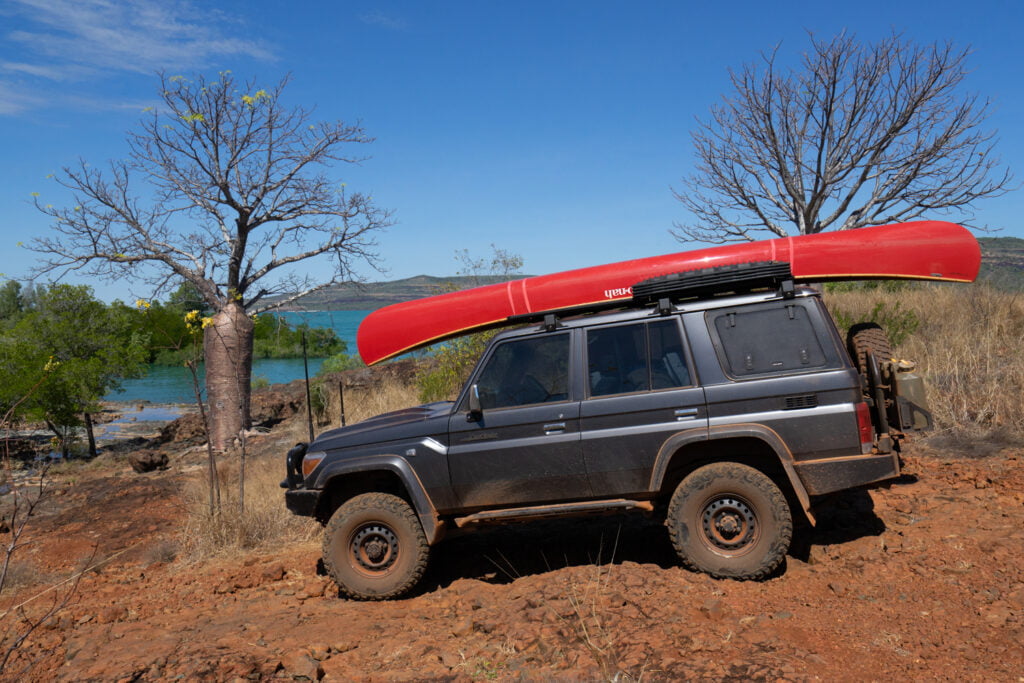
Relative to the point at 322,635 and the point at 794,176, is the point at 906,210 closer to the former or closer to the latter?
the point at 794,176

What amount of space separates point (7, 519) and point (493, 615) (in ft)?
31.9

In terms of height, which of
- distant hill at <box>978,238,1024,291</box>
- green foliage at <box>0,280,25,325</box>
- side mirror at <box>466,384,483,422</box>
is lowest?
side mirror at <box>466,384,483,422</box>

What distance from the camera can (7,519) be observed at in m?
11.5

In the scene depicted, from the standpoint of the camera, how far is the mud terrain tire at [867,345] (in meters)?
5.99

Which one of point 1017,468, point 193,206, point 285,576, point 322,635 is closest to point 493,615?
point 322,635

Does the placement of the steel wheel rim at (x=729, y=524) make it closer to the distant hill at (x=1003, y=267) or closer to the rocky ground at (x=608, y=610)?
the rocky ground at (x=608, y=610)

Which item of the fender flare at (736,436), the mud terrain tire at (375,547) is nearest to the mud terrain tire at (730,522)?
the fender flare at (736,436)

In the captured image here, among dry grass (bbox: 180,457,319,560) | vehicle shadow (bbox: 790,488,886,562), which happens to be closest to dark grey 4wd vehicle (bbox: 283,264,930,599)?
vehicle shadow (bbox: 790,488,886,562)

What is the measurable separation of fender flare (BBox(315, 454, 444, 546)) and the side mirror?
2.13 ft

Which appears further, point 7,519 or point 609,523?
point 7,519

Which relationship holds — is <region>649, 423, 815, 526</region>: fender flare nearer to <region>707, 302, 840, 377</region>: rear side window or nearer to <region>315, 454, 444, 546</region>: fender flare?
<region>707, 302, 840, 377</region>: rear side window

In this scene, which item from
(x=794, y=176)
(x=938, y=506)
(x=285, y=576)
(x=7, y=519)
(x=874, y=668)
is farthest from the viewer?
(x=794, y=176)

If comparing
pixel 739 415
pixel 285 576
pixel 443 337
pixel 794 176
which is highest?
pixel 794 176

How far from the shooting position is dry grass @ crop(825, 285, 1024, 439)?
29.0 feet
